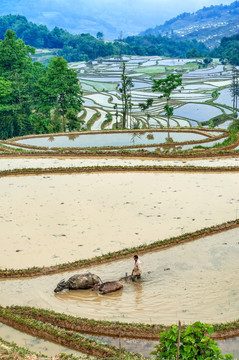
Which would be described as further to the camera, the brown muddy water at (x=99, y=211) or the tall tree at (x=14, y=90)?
the tall tree at (x=14, y=90)

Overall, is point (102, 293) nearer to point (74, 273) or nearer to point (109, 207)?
point (74, 273)

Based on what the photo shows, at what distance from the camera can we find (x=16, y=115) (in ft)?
99.5

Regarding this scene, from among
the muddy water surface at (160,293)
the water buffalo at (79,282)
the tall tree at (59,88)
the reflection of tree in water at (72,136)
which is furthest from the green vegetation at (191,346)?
the tall tree at (59,88)

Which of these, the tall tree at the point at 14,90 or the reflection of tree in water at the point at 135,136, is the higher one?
the tall tree at the point at 14,90

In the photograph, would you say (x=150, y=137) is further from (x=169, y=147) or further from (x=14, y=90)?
(x=14, y=90)

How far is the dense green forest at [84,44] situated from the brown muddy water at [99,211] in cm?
9070

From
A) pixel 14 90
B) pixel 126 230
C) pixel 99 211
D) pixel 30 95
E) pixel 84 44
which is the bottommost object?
pixel 126 230

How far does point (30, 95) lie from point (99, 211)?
2347 centimetres

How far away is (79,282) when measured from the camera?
758 centimetres

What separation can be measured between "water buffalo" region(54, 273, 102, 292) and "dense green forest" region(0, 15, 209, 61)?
96.6m

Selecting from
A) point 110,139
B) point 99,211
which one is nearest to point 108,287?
point 99,211

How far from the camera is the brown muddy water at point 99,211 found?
9.23 meters

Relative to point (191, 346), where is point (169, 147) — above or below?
above

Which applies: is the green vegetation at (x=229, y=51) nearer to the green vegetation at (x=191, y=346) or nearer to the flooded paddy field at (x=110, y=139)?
the flooded paddy field at (x=110, y=139)
